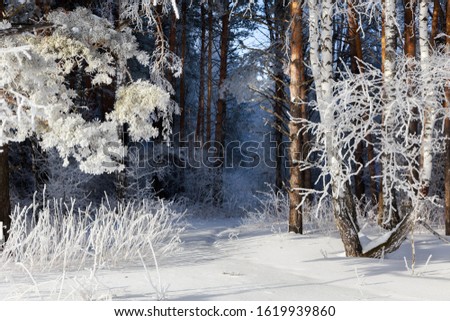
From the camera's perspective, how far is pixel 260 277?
529 cm

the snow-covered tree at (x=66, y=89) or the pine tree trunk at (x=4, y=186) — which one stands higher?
the snow-covered tree at (x=66, y=89)

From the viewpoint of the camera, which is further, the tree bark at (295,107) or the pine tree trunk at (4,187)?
the tree bark at (295,107)

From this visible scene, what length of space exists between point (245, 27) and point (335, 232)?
12155 millimetres

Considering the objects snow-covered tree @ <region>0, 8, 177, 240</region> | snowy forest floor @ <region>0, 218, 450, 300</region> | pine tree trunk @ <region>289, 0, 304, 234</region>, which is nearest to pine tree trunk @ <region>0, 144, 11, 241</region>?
snow-covered tree @ <region>0, 8, 177, 240</region>

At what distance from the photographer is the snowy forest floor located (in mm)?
4258

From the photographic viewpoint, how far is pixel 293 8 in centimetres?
867

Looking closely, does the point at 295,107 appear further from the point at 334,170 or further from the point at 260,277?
the point at 260,277

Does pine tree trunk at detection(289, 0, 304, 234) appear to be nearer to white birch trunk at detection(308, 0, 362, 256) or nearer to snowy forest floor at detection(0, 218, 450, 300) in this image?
snowy forest floor at detection(0, 218, 450, 300)

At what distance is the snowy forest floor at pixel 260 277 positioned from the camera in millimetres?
4258

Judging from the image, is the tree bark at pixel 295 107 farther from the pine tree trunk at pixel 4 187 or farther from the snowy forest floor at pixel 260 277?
the pine tree trunk at pixel 4 187

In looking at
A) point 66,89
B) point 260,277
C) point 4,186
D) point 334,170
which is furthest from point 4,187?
point 334,170

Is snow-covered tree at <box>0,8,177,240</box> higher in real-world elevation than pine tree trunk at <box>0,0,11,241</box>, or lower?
higher

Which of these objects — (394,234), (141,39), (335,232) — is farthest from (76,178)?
(394,234)

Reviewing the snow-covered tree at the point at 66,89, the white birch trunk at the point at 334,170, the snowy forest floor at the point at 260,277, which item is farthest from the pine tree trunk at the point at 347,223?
the snow-covered tree at the point at 66,89
